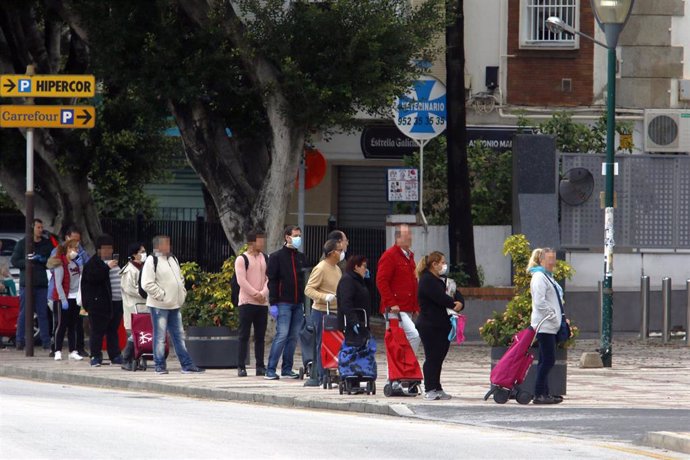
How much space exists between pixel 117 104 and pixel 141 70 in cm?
397

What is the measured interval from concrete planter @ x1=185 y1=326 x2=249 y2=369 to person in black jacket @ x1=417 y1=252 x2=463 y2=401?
451cm

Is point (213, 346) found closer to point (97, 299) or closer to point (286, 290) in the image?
point (97, 299)

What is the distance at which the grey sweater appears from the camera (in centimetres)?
1633

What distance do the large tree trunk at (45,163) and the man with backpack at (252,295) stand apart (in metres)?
8.28

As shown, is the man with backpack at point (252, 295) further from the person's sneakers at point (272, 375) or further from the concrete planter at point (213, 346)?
the concrete planter at point (213, 346)

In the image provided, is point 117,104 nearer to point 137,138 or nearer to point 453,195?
point 137,138

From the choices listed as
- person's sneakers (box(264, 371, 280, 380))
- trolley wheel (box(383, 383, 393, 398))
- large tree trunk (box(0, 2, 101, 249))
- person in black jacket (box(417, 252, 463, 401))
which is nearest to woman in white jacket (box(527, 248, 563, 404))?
person in black jacket (box(417, 252, 463, 401))

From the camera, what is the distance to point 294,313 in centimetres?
1923

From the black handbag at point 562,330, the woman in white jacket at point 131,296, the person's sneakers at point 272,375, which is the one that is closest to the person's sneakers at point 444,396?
the black handbag at point 562,330

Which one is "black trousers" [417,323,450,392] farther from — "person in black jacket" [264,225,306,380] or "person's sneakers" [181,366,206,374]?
"person's sneakers" [181,366,206,374]

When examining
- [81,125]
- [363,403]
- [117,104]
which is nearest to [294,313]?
[363,403]

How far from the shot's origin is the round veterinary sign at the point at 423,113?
89.4 feet

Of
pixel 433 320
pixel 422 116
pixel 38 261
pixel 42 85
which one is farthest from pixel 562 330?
pixel 422 116

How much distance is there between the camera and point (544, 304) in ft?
53.7
